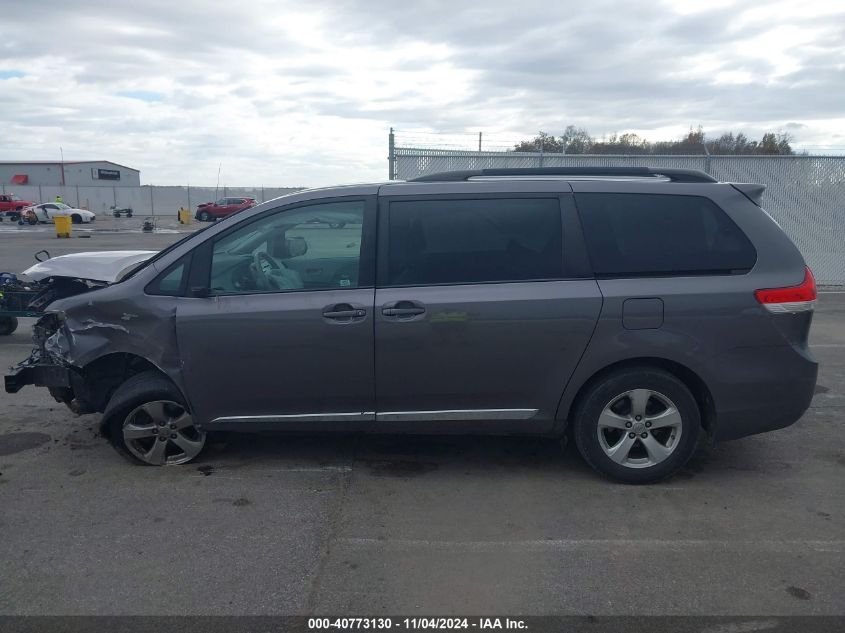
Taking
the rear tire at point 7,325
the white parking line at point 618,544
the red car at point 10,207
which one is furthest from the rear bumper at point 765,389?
the red car at point 10,207

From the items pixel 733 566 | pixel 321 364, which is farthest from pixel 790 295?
pixel 321 364

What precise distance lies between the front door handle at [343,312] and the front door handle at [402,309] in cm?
16

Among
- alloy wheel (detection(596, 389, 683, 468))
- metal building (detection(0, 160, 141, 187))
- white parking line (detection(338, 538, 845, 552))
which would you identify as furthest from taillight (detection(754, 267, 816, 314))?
metal building (detection(0, 160, 141, 187))

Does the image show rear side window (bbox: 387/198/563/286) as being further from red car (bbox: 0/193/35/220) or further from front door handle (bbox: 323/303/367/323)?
red car (bbox: 0/193/35/220)

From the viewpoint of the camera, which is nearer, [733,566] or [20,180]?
[733,566]

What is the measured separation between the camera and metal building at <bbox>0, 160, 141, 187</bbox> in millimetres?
83125

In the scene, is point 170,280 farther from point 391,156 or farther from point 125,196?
point 125,196

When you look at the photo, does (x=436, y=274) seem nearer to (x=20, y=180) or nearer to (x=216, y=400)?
(x=216, y=400)

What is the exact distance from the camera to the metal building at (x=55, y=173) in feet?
273

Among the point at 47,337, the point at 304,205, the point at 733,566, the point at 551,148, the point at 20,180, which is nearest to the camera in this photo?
the point at 733,566

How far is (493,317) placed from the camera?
14.7 ft

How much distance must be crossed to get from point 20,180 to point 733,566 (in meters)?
91.4

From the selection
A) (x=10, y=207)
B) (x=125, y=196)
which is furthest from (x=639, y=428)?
(x=125, y=196)

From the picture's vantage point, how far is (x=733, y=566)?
3.69 metres
